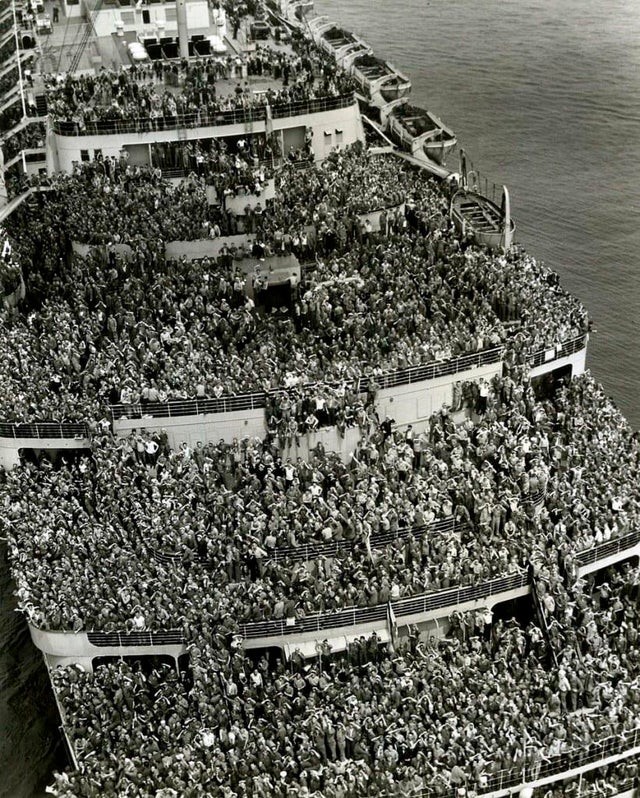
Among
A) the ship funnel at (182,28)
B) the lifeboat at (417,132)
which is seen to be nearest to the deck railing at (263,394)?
the ship funnel at (182,28)

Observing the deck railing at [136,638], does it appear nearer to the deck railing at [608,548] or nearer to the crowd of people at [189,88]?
the deck railing at [608,548]

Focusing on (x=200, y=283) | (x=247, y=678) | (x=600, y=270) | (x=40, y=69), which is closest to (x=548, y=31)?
(x=600, y=270)

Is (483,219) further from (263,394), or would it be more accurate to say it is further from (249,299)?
(263,394)

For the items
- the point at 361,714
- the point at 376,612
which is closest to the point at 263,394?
the point at 376,612

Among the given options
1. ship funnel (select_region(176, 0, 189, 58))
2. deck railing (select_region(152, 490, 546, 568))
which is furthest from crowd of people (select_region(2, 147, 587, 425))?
ship funnel (select_region(176, 0, 189, 58))

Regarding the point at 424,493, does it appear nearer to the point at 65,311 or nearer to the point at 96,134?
the point at 65,311

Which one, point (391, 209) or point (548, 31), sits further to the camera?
point (548, 31)
